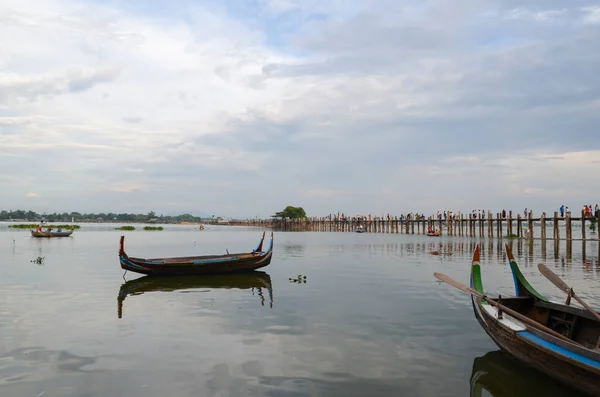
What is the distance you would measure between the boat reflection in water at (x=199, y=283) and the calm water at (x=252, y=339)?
3.1 inches

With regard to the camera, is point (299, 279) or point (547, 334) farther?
point (299, 279)

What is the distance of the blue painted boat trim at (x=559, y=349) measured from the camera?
20.0 ft

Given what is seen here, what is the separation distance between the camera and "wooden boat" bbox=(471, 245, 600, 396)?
627cm

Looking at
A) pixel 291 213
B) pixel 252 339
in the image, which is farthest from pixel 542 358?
pixel 291 213

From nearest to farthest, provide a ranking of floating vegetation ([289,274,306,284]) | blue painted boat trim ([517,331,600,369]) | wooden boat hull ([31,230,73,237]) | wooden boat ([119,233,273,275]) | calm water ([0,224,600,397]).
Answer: blue painted boat trim ([517,331,600,369]), calm water ([0,224,600,397]), floating vegetation ([289,274,306,284]), wooden boat ([119,233,273,275]), wooden boat hull ([31,230,73,237])

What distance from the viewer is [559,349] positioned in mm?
6676

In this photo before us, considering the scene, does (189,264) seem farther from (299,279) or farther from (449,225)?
(449,225)

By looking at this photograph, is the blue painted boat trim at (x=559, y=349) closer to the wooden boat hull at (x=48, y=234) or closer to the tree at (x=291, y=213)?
the wooden boat hull at (x=48, y=234)

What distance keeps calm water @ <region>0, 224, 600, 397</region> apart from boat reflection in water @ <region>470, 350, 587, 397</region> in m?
0.02

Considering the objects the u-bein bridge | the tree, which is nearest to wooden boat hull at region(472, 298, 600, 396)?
the u-bein bridge

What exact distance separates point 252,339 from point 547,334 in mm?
5740

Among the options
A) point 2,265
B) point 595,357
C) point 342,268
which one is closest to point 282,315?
point 595,357

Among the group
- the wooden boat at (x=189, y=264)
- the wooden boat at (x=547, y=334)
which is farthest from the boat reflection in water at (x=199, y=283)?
the wooden boat at (x=547, y=334)

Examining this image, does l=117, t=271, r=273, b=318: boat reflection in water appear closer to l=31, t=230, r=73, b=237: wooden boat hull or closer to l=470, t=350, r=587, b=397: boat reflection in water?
l=470, t=350, r=587, b=397: boat reflection in water
